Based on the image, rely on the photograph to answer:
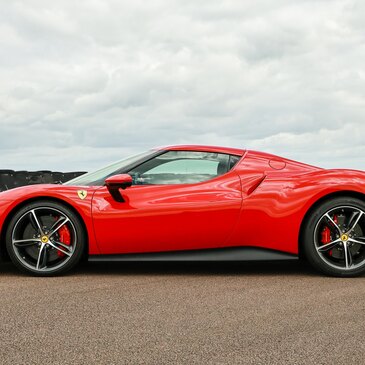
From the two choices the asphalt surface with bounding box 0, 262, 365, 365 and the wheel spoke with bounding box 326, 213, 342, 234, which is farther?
the wheel spoke with bounding box 326, 213, 342, 234

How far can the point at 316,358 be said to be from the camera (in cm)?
294

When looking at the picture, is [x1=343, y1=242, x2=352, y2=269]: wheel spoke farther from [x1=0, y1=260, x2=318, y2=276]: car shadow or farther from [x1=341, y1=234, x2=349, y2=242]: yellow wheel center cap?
[x1=0, y1=260, x2=318, y2=276]: car shadow

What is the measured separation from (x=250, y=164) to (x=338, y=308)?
5.90 ft

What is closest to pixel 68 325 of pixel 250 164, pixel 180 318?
pixel 180 318

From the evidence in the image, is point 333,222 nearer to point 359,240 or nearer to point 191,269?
point 359,240

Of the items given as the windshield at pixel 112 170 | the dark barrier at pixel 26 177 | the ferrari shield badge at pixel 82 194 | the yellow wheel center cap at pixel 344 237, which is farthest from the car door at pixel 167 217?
the dark barrier at pixel 26 177

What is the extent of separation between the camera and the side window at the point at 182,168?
17.6 ft

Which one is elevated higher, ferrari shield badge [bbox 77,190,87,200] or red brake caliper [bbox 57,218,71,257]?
ferrari shield badge [bbox 77,190,87,200]

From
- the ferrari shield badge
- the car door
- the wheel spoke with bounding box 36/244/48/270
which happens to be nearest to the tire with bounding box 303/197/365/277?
the car door

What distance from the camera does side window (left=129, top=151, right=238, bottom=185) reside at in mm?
5367

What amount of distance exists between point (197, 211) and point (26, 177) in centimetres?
1858

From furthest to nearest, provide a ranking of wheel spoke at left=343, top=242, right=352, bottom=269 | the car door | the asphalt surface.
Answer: wheel spoke at left=343, top=242, right=352, bottom=269
the car door
the asphalt surface

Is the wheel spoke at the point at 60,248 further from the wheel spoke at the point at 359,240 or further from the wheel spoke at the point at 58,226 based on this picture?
the wheel spoke at the point at 359,240

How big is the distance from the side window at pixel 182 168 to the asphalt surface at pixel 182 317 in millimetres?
911
